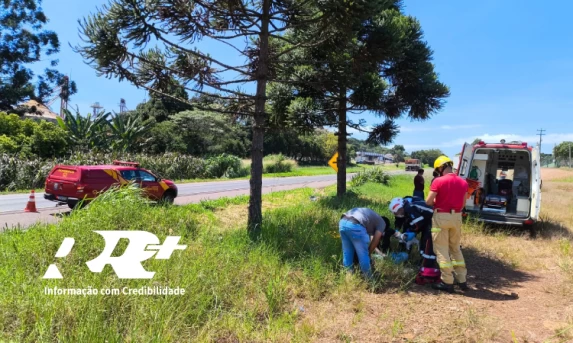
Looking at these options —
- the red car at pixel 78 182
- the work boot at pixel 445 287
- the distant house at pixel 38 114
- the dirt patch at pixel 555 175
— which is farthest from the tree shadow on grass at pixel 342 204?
the dirt patch at pixel 555 175

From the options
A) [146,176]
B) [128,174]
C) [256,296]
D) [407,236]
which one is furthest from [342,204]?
[256,296]

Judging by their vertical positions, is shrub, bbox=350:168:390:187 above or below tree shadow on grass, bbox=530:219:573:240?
above

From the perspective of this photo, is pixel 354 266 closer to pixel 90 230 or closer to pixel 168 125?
pixel 90 230

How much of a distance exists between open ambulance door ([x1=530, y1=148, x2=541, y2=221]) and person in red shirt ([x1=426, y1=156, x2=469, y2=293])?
4404mm

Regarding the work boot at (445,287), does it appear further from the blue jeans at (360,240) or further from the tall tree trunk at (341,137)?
the tall tree trunk at (341,137)

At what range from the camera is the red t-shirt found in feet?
16.8

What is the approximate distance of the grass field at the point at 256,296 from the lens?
3.21 m

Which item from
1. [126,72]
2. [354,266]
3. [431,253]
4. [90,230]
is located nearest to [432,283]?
[431,253]

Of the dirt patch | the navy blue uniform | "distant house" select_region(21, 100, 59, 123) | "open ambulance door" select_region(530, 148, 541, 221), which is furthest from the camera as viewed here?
the dirt patch

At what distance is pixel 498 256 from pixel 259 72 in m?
5.77

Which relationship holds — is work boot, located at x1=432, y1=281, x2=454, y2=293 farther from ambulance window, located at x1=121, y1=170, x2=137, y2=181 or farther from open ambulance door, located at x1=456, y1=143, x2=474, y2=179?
ambulance window, located at x1=121, y1=170, x2=137, y2=181

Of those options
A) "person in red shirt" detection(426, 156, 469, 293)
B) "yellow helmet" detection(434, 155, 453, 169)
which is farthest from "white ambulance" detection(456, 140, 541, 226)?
"person in red shirt" detection(426, 156, 469, 293)

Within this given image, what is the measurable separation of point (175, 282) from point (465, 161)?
322 inches

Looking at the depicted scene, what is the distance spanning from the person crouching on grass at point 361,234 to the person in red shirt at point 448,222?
775 mm
